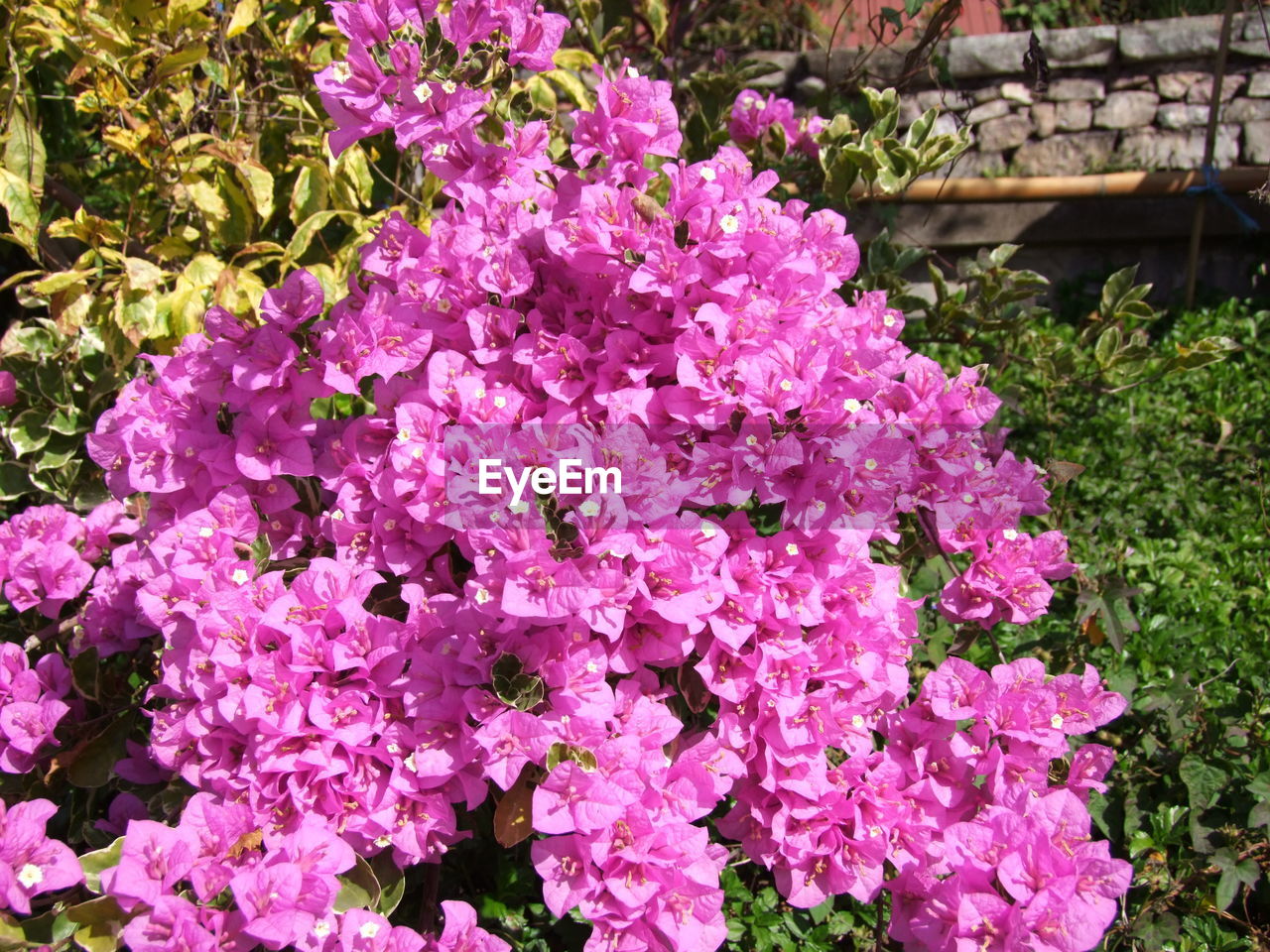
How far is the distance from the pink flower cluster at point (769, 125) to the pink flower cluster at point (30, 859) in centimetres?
174

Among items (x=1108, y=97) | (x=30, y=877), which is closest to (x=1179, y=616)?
(x=30, y=877)

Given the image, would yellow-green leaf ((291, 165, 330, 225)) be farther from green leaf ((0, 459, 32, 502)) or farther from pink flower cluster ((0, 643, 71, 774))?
pink flower cluster ((0, 643, 71, 774))

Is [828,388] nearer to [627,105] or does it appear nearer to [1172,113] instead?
[627,105]

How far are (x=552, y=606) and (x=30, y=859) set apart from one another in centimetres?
68

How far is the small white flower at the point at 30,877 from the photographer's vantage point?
106 cm

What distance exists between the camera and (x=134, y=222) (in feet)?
7.48

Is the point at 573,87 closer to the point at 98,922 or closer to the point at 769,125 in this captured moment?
the point at 769,125

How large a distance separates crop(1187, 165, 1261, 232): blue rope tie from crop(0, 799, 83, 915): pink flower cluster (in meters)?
3.44

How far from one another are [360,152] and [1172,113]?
3161mm

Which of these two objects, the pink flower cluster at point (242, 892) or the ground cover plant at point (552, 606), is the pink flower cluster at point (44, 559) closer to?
the ground cover plant at point (552, 606)

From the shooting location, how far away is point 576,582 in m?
1.03

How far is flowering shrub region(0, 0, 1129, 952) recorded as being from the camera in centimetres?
107

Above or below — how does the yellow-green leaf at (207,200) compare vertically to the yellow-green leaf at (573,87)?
below

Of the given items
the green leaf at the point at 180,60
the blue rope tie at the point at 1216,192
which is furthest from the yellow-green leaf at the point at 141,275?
the blue rope tie at the point at 1216,192
